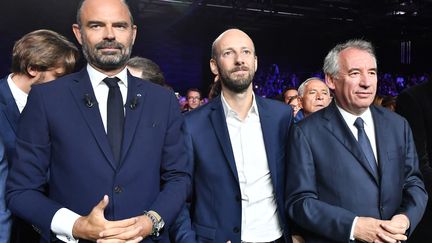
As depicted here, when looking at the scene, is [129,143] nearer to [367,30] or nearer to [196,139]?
[196,139]

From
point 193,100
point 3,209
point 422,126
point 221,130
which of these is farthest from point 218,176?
point 193,100

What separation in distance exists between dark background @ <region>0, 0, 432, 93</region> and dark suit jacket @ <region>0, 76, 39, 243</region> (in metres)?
7.58

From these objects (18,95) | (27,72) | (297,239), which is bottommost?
(297,239)

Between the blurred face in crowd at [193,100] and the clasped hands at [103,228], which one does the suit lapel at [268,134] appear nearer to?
the clasped hands at [103,228]

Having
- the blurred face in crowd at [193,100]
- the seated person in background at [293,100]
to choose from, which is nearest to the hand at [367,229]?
Answer: the seated person in background at [293,100]

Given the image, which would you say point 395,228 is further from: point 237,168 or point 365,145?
point 237,168

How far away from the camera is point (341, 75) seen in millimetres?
1857

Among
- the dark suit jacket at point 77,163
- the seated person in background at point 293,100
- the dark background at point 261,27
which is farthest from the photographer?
the dark background at point 261,27

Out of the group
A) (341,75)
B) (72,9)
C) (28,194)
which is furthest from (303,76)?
(28,194)

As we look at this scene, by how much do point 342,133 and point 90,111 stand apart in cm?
104

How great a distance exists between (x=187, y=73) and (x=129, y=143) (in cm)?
955

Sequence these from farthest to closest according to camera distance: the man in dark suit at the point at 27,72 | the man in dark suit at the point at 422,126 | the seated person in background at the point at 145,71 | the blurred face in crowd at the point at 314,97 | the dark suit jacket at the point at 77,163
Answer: the blurred face in crowd at the point at 314,97 → the seated person in background at the point at 145,71 → the man in dark suit at the point at 422,126 → the man in dark suit at the point at 27,72 → the dark suit jacket at the point at 77,163

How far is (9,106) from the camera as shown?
6.18 ft

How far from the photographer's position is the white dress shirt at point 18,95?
1.96m
